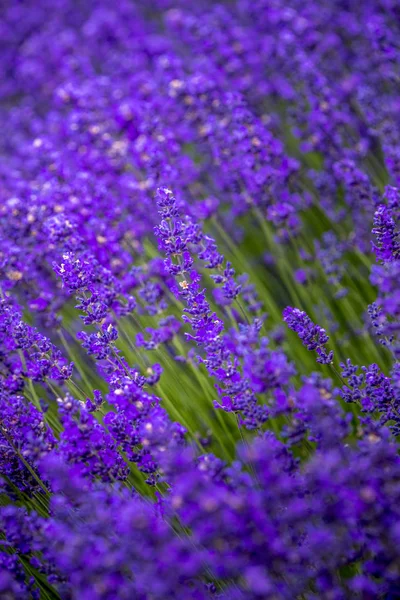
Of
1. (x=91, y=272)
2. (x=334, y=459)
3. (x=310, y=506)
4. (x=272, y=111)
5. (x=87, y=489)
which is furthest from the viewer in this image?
(x=272, y=111)

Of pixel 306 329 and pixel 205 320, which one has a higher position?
pixel 205 320

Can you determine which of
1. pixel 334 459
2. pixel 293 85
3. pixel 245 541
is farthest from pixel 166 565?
pixel 293 85

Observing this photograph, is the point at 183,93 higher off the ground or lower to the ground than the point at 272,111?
higher

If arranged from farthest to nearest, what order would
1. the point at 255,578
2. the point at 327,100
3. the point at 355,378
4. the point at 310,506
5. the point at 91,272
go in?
the point at 327,100, the point at 91,272, the point at 355,378, the point at 310,506, the point at 255,578

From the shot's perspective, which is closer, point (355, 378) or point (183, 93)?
point (355, 378)

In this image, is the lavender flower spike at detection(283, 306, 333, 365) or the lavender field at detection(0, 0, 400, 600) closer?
the lavender field at detection(0, 0, 400, 600)

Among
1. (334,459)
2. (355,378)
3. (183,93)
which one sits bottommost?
(355,378)

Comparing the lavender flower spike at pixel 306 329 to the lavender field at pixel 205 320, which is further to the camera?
the lavender flower spike at pixel 306 329

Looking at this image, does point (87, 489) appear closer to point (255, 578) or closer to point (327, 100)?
point (255, 578)
